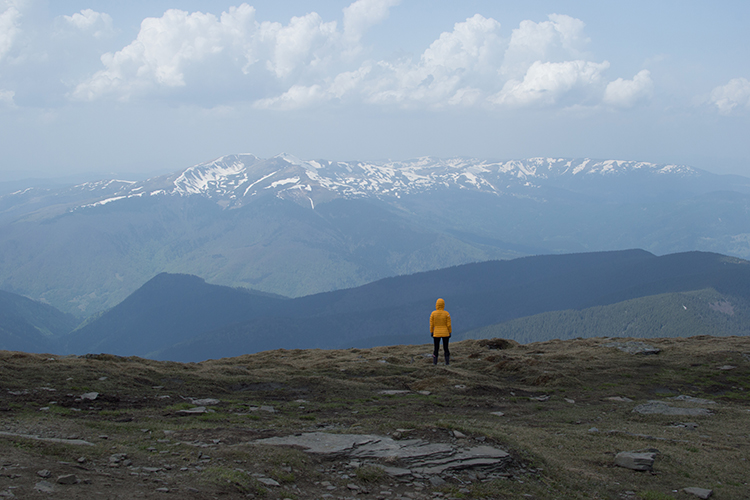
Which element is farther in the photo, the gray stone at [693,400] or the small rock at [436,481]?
the gray stone at [693,400]

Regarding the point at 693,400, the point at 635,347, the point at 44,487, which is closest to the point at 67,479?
the point at 44,487

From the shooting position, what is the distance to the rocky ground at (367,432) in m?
11.8

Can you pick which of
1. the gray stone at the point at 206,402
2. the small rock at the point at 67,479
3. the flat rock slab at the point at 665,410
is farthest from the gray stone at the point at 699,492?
the gray stone at the point at 206,402

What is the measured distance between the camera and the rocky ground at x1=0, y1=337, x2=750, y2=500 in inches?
463

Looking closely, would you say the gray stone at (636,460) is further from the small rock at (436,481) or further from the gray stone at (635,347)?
the gray stone at (635,347)

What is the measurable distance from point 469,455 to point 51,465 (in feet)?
33.7

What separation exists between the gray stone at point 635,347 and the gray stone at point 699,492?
29.1 m

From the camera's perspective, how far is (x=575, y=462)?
14672 millimetres

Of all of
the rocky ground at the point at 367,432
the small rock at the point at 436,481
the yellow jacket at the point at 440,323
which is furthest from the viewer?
the yellow jacket at the point at 440,323

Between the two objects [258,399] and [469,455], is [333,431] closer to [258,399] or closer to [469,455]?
[469,455]

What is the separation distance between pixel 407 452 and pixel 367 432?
2343 mm

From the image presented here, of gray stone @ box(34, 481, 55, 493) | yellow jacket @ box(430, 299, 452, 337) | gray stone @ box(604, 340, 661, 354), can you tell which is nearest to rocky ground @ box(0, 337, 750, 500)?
gray stone @ box(34, 481, 55, 493)

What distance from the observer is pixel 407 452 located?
13719mm

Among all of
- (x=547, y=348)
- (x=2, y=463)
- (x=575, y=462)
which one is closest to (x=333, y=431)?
(x=575, y=462)
